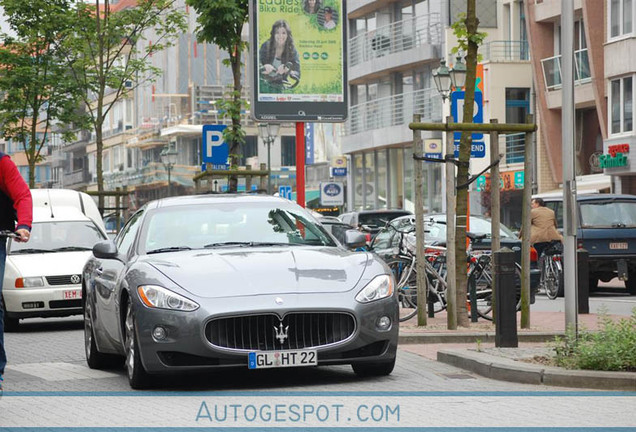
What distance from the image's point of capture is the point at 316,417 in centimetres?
859

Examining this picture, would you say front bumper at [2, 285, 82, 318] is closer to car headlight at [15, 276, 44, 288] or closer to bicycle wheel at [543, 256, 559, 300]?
car headlight at [15, 276, 44, 288]

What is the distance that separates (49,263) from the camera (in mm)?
19984

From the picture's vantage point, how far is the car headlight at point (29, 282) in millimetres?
19500

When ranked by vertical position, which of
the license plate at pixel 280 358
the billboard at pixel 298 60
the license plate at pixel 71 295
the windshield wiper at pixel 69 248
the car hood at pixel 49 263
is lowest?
the license plate at pixel 71 295

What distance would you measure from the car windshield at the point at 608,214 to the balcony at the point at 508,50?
2907 centimetres

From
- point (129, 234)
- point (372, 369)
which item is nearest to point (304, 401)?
point (372, 369)

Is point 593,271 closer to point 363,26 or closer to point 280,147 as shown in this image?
point 363,26

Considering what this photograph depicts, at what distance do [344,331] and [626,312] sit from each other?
1102cm

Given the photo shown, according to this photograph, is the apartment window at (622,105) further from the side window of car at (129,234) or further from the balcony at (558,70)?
the side window of car at (129,234)

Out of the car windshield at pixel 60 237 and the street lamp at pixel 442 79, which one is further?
the street lamp at pixel 442 79

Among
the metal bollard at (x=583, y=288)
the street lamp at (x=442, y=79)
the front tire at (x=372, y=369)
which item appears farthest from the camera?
the street lamp at (x=442, y=79)

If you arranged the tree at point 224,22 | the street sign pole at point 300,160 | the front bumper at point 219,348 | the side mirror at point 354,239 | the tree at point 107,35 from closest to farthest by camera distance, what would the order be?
the front bumper at point 219,348 → the side mirror at point 354,239 → the street sign pole at point 300,160 → the tree at point 224,22 → the tree at point 107,35

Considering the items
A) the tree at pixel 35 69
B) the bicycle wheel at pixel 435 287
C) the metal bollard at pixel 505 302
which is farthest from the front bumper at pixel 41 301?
the tree at pixel 35 69

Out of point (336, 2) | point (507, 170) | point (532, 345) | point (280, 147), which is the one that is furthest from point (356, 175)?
point (532, 345)
